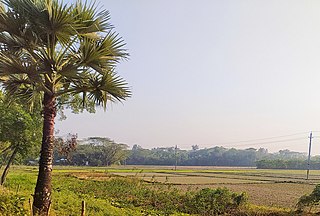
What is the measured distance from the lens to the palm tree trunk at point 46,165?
24.6 feet

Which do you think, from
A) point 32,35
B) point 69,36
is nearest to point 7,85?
point 32,35

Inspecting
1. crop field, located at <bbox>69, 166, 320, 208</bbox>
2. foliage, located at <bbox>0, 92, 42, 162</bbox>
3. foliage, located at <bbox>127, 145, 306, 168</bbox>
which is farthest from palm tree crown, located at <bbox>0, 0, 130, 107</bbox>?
foliage, located at <bbox>127, 145, 306, 168</bbox>

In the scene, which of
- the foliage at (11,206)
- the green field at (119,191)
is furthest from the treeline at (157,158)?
the foliage at (11,206)

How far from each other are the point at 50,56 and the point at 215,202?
11703 millimetres

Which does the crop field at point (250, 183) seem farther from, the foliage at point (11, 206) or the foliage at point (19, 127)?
the foliage at point (11, 206)

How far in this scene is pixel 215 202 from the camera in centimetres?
1678

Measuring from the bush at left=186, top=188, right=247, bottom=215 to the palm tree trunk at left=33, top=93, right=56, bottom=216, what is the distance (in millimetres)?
9840

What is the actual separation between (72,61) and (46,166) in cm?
242

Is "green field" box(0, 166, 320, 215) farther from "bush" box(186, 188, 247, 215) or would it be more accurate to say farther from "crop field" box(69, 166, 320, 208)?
"bush" box(186, 188, 247, 215)

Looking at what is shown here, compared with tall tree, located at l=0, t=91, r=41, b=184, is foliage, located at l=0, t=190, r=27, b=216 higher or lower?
lower

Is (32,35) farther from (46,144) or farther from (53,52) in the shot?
(46,144)

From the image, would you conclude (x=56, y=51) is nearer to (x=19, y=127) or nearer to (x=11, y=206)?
(x=11, y=206)

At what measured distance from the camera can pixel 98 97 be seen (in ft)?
29.3

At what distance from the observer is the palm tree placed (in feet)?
23.9
